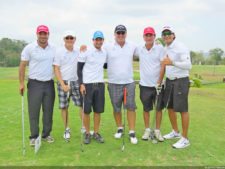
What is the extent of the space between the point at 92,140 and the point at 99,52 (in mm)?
1988

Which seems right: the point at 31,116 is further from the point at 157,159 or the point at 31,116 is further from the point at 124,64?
the point at 157,159

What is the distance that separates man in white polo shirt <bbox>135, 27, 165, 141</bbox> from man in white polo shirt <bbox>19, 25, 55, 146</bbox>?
202 cm

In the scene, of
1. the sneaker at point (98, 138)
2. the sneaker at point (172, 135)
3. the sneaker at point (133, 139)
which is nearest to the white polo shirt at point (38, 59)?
the sneaker at point (98, 138)

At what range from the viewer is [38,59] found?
260 inches

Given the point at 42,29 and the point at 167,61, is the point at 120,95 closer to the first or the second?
the point at 167,61

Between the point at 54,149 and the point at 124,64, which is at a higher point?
the point at 124,64

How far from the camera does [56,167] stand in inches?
213

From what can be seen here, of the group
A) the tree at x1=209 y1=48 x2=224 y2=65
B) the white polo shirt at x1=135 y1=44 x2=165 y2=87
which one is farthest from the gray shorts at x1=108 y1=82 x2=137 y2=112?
the tree at x1=209 y1=48 x2=224 y2=65

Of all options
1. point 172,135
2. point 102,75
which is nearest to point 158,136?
point 172,135

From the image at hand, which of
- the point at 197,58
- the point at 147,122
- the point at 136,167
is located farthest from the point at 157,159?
the point at 197,58

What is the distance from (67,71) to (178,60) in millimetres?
2429

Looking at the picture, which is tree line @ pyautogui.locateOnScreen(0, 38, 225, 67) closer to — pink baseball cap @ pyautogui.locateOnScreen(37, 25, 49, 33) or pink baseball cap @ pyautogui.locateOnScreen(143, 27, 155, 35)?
pink baseball cap @ pyautogui.locateOnScreen(37, 25, 49, 33)

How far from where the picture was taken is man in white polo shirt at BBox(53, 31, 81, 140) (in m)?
6.77

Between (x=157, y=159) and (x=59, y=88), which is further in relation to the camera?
(x=59, y=88)
